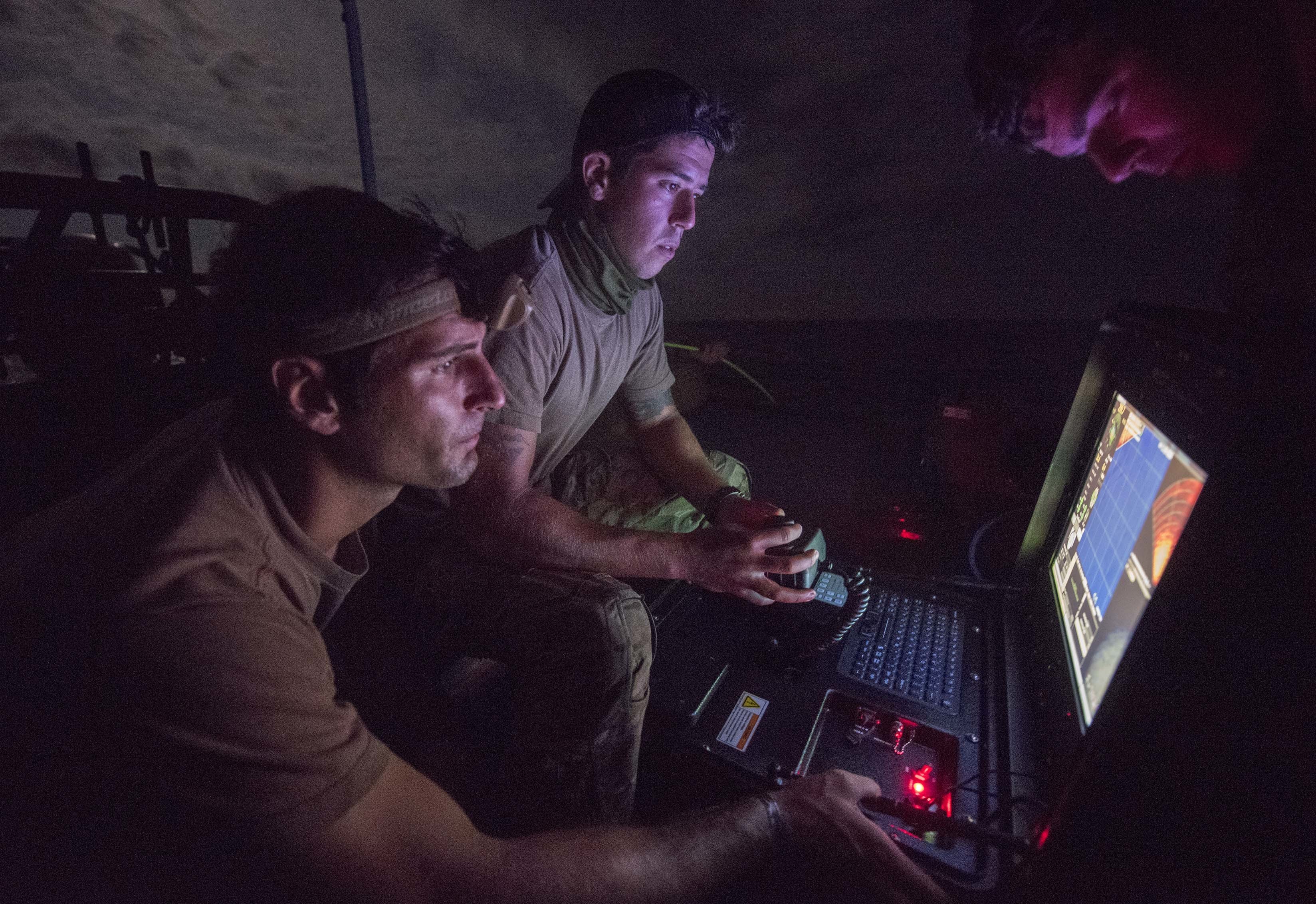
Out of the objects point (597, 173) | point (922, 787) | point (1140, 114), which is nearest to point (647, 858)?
point (922, 787)

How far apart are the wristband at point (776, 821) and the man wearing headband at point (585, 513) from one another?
0.38 metres

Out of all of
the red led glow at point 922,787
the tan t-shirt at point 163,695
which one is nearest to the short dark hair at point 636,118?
the tan t-shirt at point 163,695

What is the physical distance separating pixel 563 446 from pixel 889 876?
152 cm

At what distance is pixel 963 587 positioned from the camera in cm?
152

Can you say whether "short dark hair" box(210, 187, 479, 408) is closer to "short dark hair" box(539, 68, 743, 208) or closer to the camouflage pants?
the camouflage pants

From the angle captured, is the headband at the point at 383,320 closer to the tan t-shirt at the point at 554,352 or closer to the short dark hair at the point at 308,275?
the short dark hair at the point at 308,275

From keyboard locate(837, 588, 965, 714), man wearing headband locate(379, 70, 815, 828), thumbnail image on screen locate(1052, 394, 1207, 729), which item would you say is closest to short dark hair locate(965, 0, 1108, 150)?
thumbnail image on screen locate(1052, 394, 1207, 729)

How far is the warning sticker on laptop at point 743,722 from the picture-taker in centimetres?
109

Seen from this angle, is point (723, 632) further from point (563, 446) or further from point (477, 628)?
point (563, 446)

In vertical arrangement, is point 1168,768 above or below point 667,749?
above

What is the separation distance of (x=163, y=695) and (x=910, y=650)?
1.36 metres

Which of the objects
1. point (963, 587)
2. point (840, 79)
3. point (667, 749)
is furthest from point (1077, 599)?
point (840, 79)

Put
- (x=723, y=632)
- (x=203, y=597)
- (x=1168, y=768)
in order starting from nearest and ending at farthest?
(x=1168, y=768) < (x=203, y=597) < (x=723, y=632)

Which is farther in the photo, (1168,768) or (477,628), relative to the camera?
A: (477,628)
